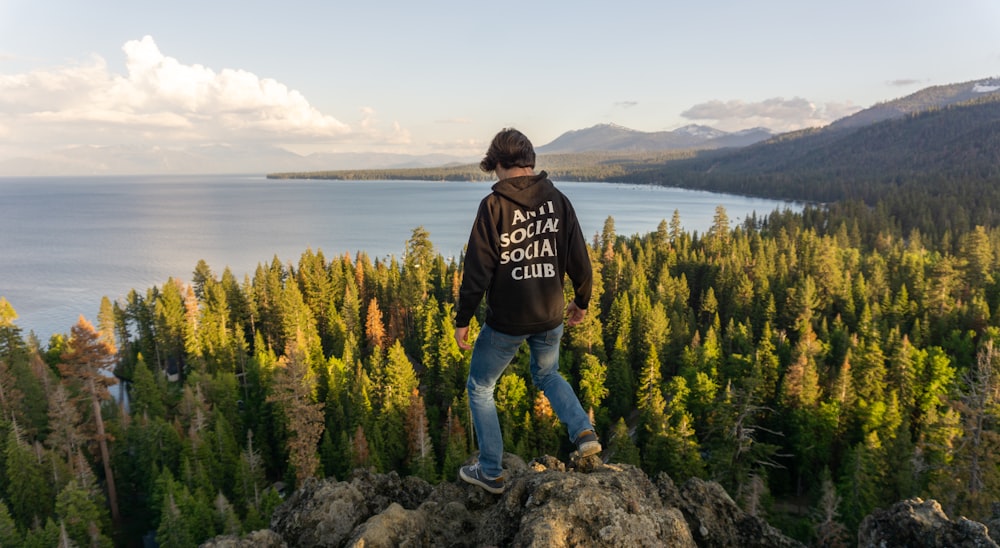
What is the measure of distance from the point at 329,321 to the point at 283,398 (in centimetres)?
2981

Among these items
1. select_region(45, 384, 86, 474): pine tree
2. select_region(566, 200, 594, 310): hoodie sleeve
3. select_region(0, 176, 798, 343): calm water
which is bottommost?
select_region(45, 384, 86, 474): pine tree

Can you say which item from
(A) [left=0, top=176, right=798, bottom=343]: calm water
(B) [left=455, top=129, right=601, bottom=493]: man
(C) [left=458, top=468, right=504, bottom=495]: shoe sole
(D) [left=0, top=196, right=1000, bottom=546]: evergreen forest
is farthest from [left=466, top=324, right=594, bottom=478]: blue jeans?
(A) [left=0, top=176, right=798, bottom=343]: calm water

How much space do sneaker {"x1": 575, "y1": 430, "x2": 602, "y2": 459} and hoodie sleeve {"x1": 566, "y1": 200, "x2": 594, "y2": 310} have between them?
5.11ft

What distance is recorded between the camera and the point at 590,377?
44.1m

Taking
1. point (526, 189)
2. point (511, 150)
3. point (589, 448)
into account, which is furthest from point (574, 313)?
point (511, 150)

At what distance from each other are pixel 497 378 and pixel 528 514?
148 centimetres

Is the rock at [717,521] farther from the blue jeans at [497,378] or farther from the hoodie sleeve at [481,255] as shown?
the hoodie sleeve at [481,255]

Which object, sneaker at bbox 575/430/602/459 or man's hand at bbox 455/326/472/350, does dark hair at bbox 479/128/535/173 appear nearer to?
man's hand at bbox 455/326/472/350

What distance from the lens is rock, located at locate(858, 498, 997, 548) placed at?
5553mm

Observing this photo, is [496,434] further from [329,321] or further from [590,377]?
[329,321]

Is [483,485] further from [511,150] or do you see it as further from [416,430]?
[416,430]

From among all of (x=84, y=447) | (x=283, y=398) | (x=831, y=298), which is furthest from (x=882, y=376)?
(x=84, y=447)

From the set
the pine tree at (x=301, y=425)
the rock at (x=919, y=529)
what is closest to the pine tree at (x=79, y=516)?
the pine tree at (x=301, y=425)

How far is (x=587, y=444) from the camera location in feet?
20.7
